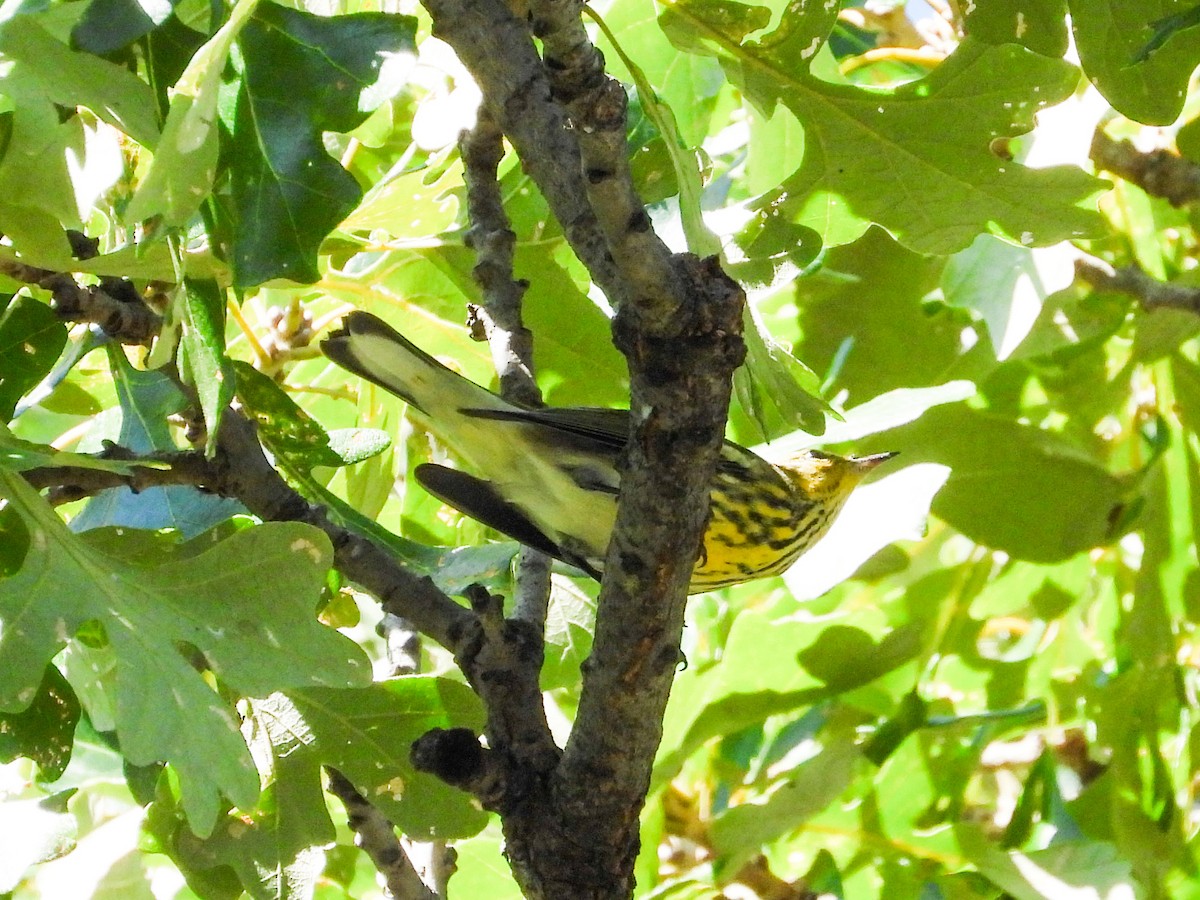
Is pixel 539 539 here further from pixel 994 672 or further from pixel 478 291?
pixel 994 672

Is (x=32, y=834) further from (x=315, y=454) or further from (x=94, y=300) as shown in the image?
(x=94, y=300)

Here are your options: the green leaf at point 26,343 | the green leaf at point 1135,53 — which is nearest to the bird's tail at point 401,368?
the green leaf at point 26,343

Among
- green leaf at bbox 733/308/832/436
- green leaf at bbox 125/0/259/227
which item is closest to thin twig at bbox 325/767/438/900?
green leaf at bbox 733/308/832/436

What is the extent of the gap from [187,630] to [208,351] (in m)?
0.27

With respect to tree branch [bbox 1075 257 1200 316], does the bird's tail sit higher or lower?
lower

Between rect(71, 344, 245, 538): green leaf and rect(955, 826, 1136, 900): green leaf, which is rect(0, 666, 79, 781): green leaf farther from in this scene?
rect(955, 826, 1136, 900): green leaf

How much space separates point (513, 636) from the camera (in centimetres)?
140

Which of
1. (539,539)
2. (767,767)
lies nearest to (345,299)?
(539,539)

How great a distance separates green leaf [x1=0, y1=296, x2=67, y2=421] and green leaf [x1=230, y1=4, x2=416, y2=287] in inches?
12.5

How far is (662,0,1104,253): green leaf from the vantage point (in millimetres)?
1629

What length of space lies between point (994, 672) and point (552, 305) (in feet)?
3.81

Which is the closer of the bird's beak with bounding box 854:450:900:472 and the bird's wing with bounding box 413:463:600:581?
the bird's wing with bounding box 413:463:600:581

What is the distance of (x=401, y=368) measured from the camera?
1984 mm

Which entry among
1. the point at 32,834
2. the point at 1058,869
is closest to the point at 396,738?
the point at 32,834
